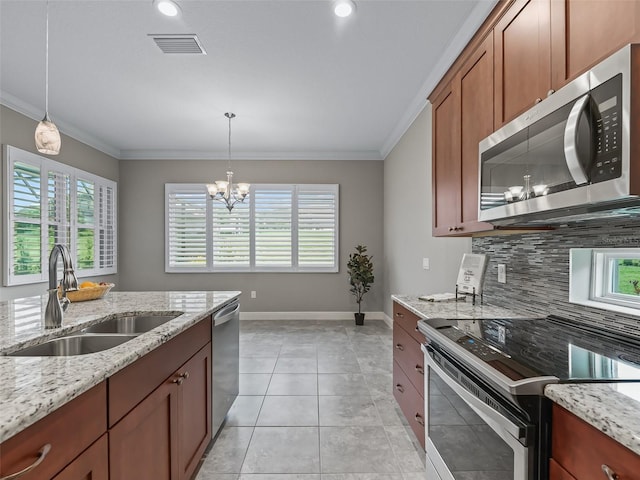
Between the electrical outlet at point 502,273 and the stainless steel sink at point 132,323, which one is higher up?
the electrical outlet at point 502,273

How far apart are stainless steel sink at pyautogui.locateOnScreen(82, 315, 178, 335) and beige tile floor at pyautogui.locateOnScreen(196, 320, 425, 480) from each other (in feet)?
2.89

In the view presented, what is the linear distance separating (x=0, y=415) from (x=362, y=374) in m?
3.00

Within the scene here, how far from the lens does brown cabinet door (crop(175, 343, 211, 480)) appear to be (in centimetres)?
159

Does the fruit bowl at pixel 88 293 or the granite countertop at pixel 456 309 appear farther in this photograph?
the fruit bowl at pixel 88 293

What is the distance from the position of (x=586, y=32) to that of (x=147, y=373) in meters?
2.02

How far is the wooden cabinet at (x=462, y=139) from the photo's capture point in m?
1.88

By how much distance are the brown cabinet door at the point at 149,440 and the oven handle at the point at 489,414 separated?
119 cm

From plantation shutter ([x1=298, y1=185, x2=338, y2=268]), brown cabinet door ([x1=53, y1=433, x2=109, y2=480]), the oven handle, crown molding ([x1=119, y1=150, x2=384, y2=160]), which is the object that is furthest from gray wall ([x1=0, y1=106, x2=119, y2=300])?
the oven handle

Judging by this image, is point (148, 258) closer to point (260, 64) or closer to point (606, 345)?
point (260, 64)

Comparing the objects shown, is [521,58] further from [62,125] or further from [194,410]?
[62,125]

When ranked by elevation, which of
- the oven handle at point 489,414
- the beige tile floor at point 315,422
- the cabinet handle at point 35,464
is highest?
the cabinet handle at point 35,464

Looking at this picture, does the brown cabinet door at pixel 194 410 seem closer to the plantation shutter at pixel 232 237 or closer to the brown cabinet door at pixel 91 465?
the brown cabinet door at pixel 91 465

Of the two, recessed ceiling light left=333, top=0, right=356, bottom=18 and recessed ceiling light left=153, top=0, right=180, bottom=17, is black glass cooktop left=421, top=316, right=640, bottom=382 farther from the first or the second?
recessed ceiling light left=153, top=0, right=180, bottom=17

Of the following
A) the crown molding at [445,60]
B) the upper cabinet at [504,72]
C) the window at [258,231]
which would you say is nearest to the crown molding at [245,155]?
the window at [258,231]
